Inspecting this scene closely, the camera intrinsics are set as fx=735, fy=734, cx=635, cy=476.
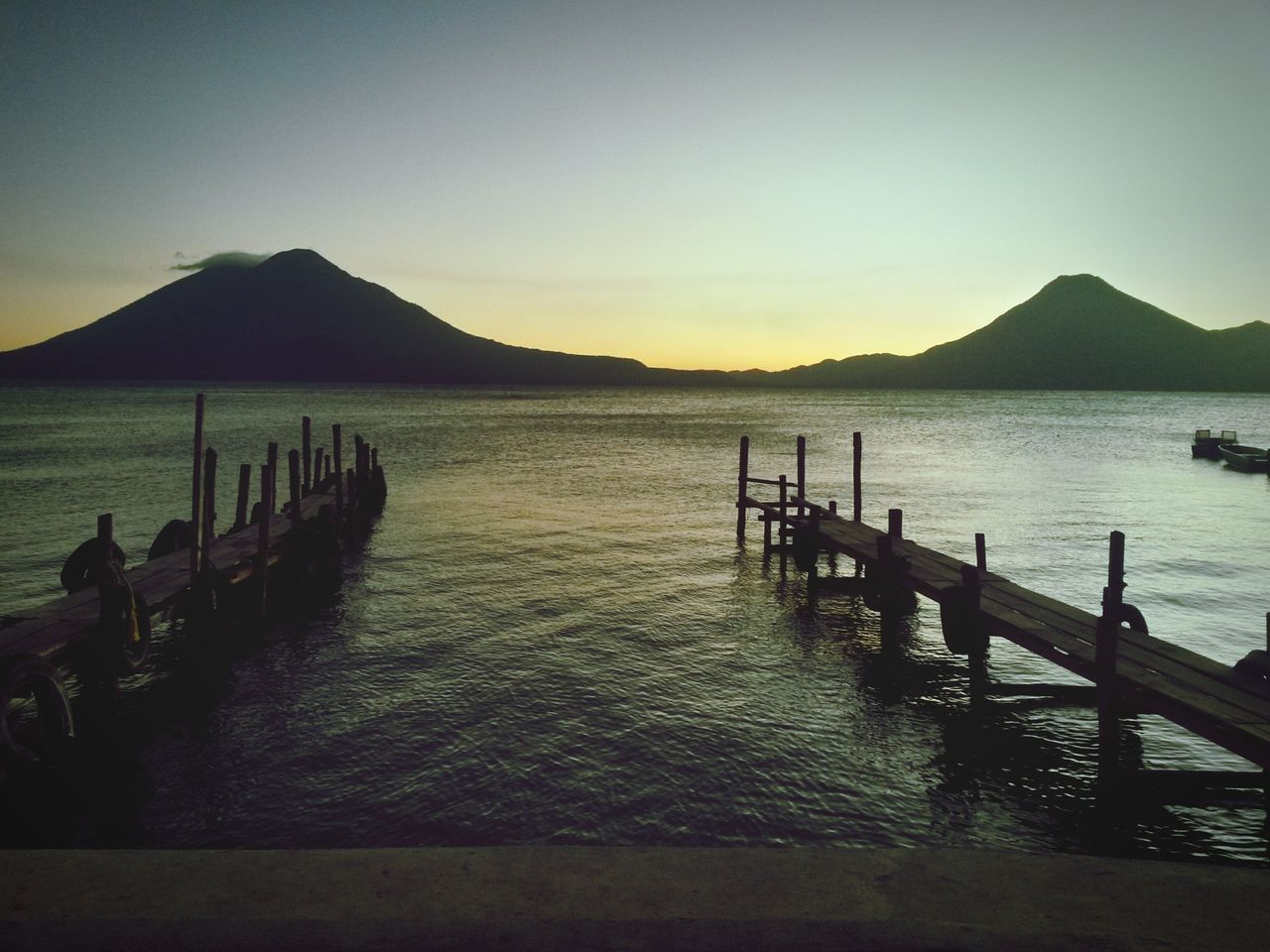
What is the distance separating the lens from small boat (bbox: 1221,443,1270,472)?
44438 millimetres

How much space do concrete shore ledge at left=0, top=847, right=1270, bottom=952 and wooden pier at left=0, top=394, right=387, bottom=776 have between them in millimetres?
4919

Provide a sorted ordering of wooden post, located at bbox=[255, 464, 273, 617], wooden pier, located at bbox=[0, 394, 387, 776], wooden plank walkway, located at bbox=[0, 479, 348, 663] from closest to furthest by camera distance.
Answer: wooden pier, located at bbox=[0, 394, 387, 776], wooden plank walkway, located at bbox=[0, 479, 348, 663], wooden post, located at bbox=[255, 464, 273, 617]

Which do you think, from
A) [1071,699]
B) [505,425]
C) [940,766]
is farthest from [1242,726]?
[505,425]

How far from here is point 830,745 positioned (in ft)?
31.7

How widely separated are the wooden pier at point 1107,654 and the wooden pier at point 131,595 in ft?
40.1

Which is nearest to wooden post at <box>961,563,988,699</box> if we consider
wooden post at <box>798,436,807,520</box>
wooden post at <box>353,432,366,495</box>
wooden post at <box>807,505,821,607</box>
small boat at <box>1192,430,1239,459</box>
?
wooden post at <box>807,505,821,607</box>

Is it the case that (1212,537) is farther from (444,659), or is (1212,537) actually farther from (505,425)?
(505,425)

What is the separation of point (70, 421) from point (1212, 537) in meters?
107

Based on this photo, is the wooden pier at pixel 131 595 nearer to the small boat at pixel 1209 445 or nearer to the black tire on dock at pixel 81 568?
the black tire on dock at pixel 81 568

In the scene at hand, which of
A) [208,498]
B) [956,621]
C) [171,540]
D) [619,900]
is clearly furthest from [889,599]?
[171,540]

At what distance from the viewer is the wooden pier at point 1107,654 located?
24.3 ft

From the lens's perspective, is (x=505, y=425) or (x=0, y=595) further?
(x=505, y=425)

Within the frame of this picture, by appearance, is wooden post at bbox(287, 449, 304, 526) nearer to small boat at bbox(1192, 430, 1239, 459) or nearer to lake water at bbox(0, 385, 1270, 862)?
lake water at bbox(0, 385, 1270, 862)

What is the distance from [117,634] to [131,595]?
0.59m
